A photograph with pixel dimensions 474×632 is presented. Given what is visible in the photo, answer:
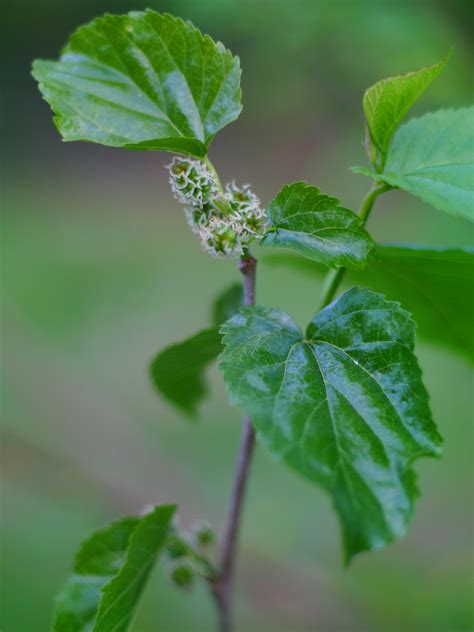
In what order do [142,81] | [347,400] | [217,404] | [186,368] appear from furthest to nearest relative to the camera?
1. [217,404]
2. [186,368]
3. [142,81]
4. [347,400]

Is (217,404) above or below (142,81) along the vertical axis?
above

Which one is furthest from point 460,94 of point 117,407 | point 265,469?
point 117,407

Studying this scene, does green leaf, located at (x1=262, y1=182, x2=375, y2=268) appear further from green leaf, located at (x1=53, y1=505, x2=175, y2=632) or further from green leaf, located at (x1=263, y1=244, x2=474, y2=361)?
green leaf, located at (x1=53, y1=505, x2=175, y2=632)

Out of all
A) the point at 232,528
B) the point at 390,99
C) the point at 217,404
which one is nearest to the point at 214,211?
the point at 390,99

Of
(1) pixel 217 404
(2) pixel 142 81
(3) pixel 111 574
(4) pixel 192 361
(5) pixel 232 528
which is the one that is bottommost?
(3) pixel 111 574

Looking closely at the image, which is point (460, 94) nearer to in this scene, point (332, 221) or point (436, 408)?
point (436, 408)

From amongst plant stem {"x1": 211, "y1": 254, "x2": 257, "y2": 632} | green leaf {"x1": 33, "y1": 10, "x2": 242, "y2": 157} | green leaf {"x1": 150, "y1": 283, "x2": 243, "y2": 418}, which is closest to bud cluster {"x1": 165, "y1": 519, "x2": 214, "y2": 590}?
plant stem {"x1": 211, "y1": 254, "x2": 257, "y2": 632}

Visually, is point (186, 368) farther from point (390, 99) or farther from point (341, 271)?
point (390, 99)

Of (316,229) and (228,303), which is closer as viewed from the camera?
(316,229)
